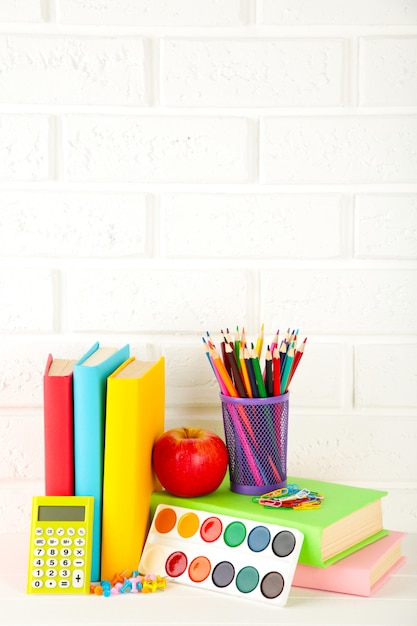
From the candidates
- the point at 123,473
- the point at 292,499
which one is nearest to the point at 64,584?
the point at 123,473

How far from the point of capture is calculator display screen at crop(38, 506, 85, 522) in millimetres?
888

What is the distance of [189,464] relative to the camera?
3.03ft

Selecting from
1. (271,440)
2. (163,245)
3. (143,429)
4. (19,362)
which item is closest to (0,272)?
(19,362)

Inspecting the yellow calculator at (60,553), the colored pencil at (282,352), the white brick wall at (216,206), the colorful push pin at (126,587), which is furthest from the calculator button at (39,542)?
the colored pencil at (282,352)

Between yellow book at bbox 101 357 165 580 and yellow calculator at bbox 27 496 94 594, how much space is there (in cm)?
3

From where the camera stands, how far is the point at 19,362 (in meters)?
1.10

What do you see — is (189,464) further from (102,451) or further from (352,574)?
(352,574)

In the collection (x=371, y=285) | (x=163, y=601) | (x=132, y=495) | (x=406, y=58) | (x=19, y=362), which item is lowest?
(x=163, y=601)

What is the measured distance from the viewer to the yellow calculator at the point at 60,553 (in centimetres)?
87

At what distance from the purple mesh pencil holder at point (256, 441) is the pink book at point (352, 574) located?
4.7 inches

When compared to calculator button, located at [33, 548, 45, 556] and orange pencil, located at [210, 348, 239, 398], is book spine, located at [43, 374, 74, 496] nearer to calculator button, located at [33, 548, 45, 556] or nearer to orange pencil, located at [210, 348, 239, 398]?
calculator button, located at [33, 548, 45, 556]

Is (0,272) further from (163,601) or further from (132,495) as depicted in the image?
(163,601)

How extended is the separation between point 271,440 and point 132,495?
0.18 m

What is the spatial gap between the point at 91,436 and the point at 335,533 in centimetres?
30
